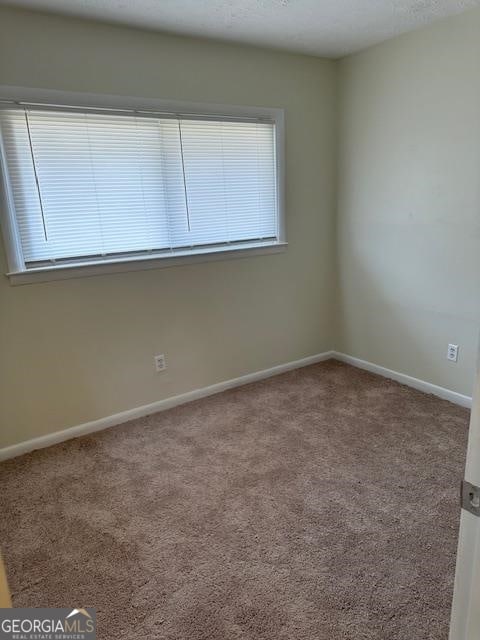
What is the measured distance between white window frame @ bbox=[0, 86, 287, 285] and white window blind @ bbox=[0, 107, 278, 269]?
0.04 m

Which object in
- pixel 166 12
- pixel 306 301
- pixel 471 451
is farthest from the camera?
pixel 306 301

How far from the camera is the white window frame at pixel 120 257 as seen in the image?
7.63ft

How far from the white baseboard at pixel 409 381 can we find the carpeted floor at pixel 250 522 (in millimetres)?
83

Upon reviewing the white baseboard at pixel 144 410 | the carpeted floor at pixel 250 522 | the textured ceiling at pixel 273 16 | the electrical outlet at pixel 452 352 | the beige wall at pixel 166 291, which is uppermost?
the textured ceiling at pixel 273 16

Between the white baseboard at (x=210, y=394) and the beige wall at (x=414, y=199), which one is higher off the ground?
the beige wall at (x=414, y=199)

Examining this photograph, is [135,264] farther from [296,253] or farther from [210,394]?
[296,253]

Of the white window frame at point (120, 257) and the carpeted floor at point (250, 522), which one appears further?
the white window frame at point (120, 257)

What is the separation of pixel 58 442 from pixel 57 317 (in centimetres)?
82

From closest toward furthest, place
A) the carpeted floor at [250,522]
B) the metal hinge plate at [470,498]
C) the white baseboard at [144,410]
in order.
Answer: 1. the metal hinge plate at [470,498]
2. the carpeted floor at [250,522]
3. the white baseboard at [144,410]

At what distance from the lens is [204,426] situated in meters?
2.83

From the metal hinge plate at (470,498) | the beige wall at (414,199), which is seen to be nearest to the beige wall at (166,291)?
the beige wall at (414,199)

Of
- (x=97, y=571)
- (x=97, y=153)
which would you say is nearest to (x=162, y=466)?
(x=97, y=571)

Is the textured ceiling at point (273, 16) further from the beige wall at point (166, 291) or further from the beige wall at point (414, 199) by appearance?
the beige wall at point (414, 199)

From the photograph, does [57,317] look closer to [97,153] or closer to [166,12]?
[97,153]
